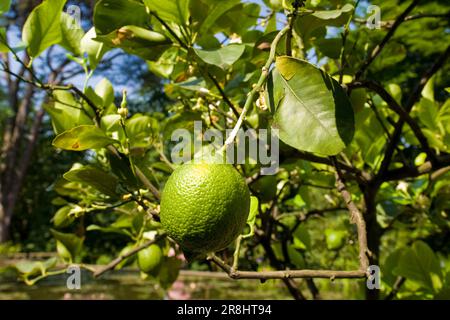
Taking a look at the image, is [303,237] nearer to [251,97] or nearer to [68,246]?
[68,246]

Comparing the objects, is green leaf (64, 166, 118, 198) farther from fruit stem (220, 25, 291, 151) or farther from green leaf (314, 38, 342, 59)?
green leaf (314, 38, 342, 59)

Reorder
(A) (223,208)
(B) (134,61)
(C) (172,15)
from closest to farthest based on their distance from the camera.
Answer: (A) (223,208) → (C) (172,15) → (B) (134,61)

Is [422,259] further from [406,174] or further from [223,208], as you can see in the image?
[223,208]

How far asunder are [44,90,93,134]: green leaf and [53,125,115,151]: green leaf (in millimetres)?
163

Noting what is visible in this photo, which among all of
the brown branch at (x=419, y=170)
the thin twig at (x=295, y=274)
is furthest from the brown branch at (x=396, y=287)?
the thin twig at (x=295, y=274)

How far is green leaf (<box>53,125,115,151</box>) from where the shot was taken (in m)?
0.44

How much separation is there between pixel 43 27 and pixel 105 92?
0.18 metres

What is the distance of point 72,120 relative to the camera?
0.64m

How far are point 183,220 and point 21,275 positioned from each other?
60 cm

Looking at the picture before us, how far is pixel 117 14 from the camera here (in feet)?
1.78

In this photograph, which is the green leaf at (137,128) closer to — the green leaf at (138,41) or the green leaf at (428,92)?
the green leaf at (138,41)

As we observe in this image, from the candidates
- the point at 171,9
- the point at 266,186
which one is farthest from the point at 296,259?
the point at 171,9

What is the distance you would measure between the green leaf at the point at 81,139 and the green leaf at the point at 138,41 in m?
0.13
